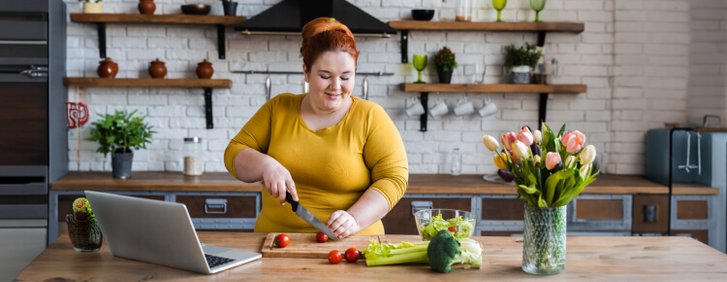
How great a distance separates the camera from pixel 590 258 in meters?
2.37

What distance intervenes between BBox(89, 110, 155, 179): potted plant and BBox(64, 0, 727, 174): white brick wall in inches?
12.3

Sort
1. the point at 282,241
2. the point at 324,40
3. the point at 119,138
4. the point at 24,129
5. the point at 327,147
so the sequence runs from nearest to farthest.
A: the point at 282,241 → the point at 324,40 → the point at 327,147 → the point at 24,129 → the point at 119,138

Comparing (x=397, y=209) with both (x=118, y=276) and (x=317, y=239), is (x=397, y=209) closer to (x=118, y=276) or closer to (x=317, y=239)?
(x=317, y=239)

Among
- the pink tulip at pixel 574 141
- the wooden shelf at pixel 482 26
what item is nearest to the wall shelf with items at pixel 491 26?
the wooden shelf at pixel 482 26

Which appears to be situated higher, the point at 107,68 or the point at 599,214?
the point at 107,68

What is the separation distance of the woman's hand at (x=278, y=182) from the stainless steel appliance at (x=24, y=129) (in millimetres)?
2281

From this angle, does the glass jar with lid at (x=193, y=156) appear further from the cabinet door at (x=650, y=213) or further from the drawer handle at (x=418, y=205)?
the cabinet door at (x=650, y=213)

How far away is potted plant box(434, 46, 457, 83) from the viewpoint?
4.75 m

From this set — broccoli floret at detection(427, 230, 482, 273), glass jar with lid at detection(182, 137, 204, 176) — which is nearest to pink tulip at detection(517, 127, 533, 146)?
broccoli floret at detection(427, 230, 482, 273)

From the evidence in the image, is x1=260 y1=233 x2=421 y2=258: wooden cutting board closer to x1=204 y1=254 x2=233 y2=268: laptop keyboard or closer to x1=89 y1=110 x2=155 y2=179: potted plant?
x1=204 y1=254 x2=233 y2=268: laptop keyboard

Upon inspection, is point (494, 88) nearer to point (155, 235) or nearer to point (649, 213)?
point (649, 213)

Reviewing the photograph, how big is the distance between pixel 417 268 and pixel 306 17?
245cm

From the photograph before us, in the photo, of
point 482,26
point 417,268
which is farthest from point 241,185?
point 417,268

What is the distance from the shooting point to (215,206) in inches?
170
